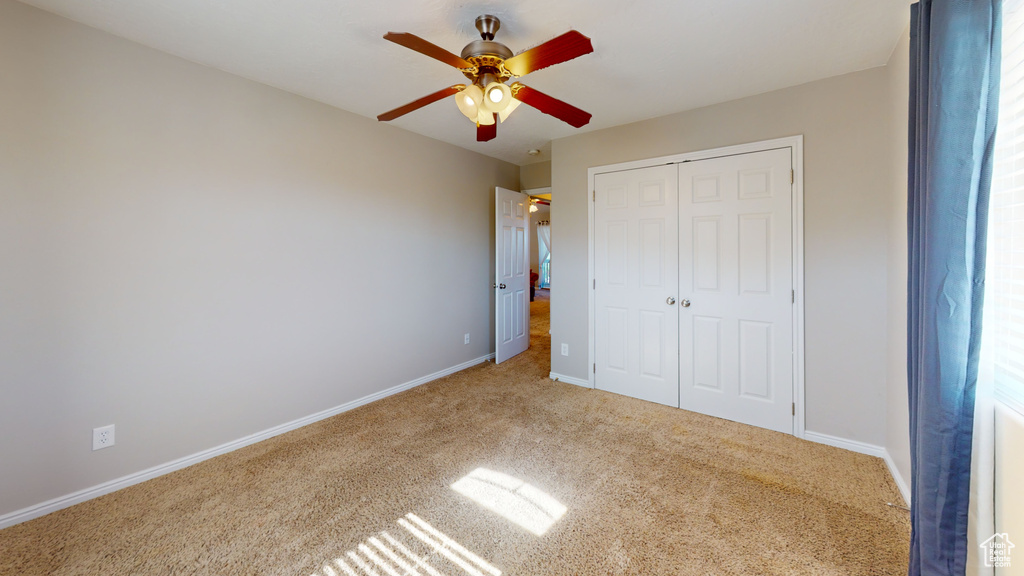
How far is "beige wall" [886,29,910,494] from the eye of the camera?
192 cm

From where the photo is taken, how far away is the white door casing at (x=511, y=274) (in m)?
4.33

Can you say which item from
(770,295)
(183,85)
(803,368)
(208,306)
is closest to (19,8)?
(183,85)

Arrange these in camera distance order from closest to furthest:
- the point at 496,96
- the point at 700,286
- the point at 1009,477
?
the point at 1009,477
the point at 496,96
the point at 700,286

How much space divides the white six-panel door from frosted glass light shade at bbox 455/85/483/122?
186cm

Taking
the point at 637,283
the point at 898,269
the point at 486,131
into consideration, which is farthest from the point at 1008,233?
the point at 637,283

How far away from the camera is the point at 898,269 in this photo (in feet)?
6.67

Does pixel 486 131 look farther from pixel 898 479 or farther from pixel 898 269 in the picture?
pixel 898 479

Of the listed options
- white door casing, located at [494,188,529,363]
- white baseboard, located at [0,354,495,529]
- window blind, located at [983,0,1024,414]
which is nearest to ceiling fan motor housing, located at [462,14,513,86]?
window blind, located at [983,0,1024,414]

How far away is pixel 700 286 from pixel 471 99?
2.24 meters

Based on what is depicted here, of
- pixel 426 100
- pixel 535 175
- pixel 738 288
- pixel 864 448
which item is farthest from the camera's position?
pixel 535 175

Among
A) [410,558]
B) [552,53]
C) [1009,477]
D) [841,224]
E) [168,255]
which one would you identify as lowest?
[410,558]

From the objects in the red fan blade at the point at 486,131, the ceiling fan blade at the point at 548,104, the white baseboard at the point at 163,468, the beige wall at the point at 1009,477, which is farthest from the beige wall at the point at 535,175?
the beige wall at the point at 1009,477

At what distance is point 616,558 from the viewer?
61.5 inches

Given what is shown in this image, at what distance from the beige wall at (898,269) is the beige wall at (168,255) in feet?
11.2
